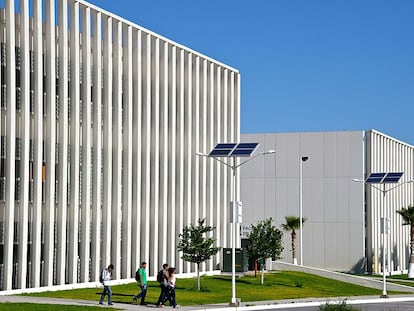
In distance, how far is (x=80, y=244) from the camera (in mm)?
48250

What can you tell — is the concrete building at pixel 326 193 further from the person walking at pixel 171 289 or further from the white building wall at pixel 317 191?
the person walking at pixel 171 289

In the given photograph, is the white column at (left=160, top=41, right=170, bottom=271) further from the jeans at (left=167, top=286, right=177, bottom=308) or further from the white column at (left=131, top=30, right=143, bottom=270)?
the jeans at (left=167, top=286, right=177, bottom=308)

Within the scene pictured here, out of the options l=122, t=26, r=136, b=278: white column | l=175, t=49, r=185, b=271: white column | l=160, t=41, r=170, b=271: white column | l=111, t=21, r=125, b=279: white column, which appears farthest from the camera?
l=175, t=49, r=185, b=271: white column

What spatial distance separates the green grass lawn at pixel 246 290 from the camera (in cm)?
4284

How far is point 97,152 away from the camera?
49.6 meters

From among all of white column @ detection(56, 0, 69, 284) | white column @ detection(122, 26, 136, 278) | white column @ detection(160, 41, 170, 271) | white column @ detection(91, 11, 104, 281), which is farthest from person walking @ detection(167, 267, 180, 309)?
white column @ detection(160, 41, 170, 271)

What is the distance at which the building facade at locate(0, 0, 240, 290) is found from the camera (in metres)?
43.3

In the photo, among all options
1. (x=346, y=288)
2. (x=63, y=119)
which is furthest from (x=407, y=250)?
(x=63, y=119)

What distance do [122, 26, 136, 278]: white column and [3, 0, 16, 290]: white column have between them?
10959mm

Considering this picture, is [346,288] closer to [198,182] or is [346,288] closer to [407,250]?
[198,182]

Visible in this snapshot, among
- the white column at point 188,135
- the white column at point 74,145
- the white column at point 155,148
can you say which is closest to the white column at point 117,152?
the white column at point 74,145

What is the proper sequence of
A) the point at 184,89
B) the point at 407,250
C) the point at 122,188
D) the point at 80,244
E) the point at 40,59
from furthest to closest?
the point at 407,250, the point at 184,89, the point at 122,188, the point at 80,244, the point at 40,59

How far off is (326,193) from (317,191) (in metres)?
0.95

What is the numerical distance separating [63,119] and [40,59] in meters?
3.51
